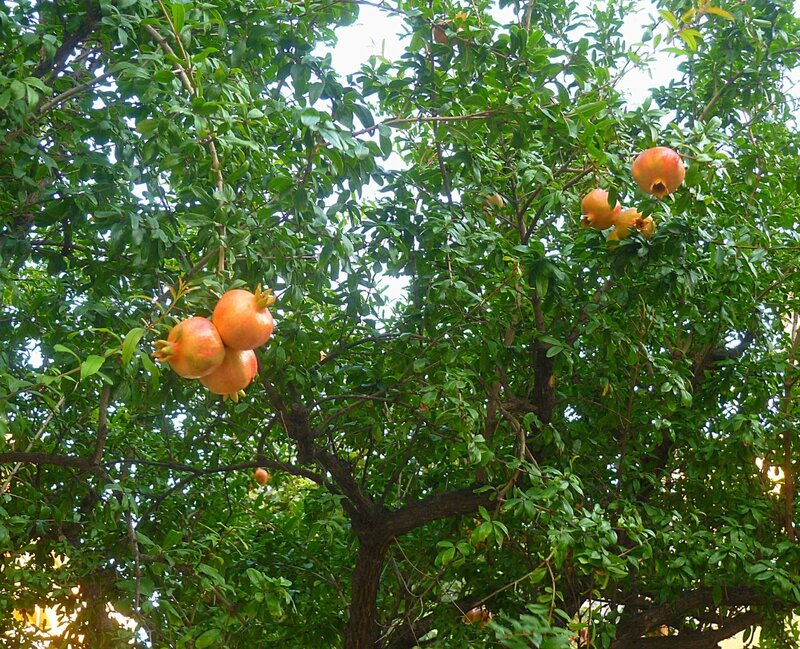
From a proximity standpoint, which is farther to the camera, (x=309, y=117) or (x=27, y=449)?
(x=27, y=449)

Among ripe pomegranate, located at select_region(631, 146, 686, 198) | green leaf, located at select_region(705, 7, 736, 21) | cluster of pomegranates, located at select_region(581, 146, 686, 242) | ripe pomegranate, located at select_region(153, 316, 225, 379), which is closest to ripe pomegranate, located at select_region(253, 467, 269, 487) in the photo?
cluster of pomegranates, located at select_region(581, 146, 686, 242)

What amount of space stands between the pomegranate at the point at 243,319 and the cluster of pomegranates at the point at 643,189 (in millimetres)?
1418

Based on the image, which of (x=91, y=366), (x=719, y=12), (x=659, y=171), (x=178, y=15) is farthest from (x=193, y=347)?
(x=659, y=171)

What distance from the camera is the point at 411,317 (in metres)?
3.22

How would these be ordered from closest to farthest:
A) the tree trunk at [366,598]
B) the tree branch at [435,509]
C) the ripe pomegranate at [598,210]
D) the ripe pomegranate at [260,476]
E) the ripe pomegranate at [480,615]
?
the ripe pomegranate at [598,210], the tree branch at [435,509], the ripe pomegranate at [480,615], the tree trunk at [366,598], the ripe pomegranate at [260,476]

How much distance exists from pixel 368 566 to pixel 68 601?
4.21 feet

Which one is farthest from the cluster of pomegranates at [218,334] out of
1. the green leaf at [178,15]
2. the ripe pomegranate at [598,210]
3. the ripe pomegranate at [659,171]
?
the ripe pomegranate at [598,210]

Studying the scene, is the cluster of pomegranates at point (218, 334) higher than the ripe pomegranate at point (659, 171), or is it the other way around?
the ripe pomegranate at point (659, 171)

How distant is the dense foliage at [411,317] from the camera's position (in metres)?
2.41

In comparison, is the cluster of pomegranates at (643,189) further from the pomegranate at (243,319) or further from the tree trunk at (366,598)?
the tree trunk at (366,598)

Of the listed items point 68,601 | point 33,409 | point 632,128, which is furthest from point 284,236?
point 33,409

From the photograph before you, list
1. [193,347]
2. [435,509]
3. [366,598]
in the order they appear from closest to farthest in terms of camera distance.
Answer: [193,347] → [435,509] → [366,598]

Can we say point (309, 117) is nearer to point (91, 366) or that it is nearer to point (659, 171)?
point (91, 366)

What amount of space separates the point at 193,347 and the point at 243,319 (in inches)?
4.2
